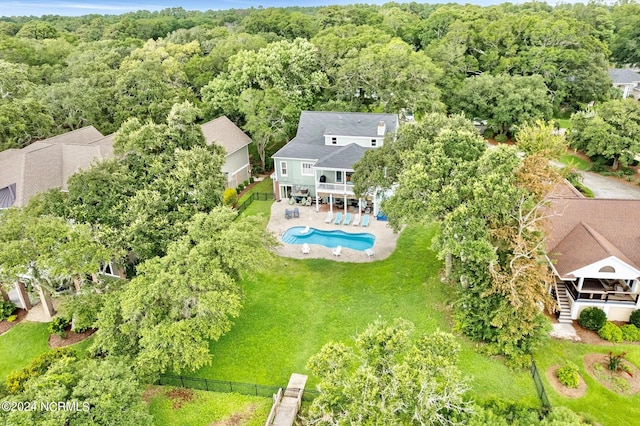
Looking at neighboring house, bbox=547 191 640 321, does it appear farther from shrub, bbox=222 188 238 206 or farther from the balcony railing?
shrub, bbox=222 188 238 206

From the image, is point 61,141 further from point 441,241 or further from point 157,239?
point 441,241

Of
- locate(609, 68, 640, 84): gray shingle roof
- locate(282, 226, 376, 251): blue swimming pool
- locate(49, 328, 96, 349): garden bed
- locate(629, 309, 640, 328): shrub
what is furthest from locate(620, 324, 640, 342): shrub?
locate(609, 68, 640, 84): gray shingle roof

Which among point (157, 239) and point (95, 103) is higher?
point (95, 103)

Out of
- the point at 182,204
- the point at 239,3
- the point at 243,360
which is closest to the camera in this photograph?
the point at 243,360

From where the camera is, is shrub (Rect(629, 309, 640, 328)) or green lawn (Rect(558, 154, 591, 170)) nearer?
shrub (Rect(629, 309, 640, 328))

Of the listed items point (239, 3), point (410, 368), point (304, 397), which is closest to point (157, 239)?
point (304, 397)
